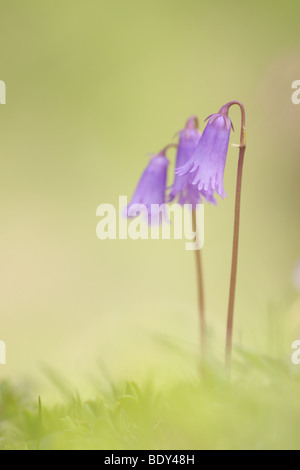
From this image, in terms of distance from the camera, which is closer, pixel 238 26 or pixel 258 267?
pixel 258 267

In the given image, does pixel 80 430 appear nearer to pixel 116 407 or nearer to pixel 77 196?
pixel 116 407

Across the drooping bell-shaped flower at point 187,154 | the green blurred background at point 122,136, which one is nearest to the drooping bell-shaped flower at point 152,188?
the drooping bell-shaped flower at point 187,154

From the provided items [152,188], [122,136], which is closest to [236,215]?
[152,188]

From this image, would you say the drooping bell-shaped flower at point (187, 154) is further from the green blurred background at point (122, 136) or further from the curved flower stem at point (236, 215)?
the green blurred background at point (122, 136)

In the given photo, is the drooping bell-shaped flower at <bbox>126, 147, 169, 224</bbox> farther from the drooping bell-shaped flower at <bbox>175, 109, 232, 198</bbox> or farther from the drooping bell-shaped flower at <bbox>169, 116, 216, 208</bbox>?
the drooping bell-shaped flower at <bbox>175, 109, 232, 198</bbox>

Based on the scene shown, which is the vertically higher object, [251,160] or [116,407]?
[251,160]

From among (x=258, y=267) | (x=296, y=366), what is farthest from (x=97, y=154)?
(x=296, y=366)
